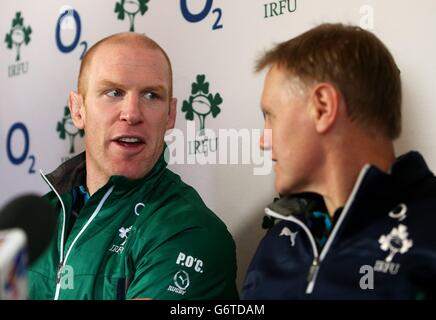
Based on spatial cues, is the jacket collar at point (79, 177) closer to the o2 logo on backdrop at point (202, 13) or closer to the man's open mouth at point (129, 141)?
the man's open mouth at point (129, 141)

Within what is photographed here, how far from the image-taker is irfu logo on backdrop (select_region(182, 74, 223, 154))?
5.26 feet

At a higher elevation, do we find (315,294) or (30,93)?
(30,93)

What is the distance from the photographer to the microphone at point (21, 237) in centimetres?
48

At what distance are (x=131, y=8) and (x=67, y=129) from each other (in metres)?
0.41

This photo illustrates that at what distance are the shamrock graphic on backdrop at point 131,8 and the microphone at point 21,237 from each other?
1.24 meters

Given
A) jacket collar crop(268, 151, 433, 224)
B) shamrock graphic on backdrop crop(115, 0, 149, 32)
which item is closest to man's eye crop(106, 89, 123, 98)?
shamrock graphic on backdrop crop(115, 0, 149, 32)

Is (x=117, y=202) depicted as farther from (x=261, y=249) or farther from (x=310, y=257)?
(x=310, y=257)

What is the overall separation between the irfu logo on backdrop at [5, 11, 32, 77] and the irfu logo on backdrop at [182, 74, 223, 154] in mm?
673

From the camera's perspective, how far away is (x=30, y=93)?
6.63 feet

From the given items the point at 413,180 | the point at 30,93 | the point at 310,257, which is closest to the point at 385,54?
the point at 413,180

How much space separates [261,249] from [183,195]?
0.28 m

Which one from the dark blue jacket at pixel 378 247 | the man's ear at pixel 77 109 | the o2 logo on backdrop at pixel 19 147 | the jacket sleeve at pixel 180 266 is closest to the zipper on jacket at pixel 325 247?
the dark blue jacket at pixel 378 247

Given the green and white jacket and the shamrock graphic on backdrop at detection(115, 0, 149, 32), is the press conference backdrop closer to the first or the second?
the shamrock graphic on backdrop at detection(115, 0, 149, 32)

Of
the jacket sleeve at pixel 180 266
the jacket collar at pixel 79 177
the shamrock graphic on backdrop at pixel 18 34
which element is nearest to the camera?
the jacket sleeve at pixel 180 266
